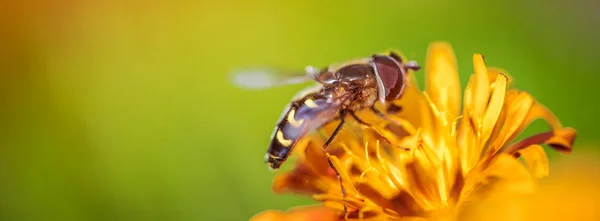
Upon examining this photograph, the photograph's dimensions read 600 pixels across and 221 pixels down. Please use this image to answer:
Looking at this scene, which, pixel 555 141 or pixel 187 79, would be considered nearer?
pixel 555 141

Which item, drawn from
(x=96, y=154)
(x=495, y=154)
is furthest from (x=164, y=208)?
(x=495, y=154)

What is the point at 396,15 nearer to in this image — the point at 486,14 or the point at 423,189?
the point at 486,14

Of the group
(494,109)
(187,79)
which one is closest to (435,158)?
(494,109)

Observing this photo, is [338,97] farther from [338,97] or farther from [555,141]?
[555,141]

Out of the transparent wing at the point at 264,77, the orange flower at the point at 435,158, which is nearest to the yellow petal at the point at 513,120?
the orange flower at the point at 435,158

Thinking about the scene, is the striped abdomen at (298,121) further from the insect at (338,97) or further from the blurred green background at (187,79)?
the blurred green background at (187,79)

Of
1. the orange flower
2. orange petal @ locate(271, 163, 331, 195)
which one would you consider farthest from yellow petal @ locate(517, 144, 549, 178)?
orange petal @ locate(271, 163, 331, 195)
